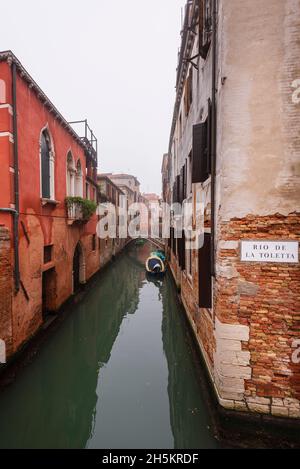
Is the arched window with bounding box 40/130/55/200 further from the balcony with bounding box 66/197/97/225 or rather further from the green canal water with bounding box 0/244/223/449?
the green canal water with bounding box 0/244/223/449

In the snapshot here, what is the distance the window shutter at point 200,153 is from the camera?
395 cm

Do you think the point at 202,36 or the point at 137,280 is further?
the point at 137,280

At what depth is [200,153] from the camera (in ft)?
13.0

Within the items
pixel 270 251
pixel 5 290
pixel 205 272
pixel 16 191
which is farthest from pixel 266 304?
pixel 16 191

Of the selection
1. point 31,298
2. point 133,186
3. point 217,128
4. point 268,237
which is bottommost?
point 31,298

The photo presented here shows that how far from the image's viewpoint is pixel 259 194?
10.4 ft

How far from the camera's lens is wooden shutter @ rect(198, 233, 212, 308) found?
379 cm

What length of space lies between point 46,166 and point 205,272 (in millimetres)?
5540

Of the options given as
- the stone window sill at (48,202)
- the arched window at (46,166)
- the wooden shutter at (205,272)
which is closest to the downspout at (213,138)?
the wooden shutter at (205,272)

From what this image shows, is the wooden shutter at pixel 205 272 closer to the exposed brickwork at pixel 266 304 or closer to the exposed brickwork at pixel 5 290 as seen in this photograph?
the exposed brickwork at pixel 266 304

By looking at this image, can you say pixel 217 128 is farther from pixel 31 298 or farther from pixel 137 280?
pixel 137 280

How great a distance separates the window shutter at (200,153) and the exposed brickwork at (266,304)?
46.1 inches

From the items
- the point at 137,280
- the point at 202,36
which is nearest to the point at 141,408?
the point at 202,36

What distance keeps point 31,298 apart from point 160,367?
3454mm
